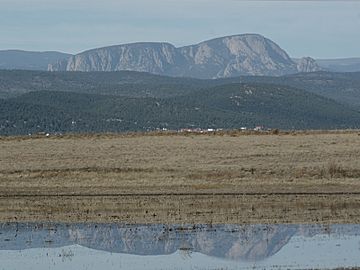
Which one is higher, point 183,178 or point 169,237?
point 169,237

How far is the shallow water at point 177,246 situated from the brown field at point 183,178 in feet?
6.54

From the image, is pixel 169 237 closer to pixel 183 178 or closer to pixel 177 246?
pixel 177 246

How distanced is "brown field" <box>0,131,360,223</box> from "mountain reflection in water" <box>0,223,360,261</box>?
1483 mm

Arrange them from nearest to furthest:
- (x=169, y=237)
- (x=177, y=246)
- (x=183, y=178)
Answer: (x=177, y=246) < (x=169, y=237) < (x=183, y=178)

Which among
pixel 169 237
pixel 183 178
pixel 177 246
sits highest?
pixel 177 246

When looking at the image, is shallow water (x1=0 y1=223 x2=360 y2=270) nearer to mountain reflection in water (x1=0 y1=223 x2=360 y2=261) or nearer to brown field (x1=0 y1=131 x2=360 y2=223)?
mountain reflection in water (x1=0 y1=223 x2=360 y2=261)

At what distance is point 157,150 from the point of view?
187ft

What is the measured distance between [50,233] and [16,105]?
144m

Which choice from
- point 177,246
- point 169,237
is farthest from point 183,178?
point 177,246

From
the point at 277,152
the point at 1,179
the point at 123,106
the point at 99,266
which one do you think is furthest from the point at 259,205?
the point at 123,106

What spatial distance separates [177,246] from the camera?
23.9m

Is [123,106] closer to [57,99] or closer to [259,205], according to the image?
[57,99]

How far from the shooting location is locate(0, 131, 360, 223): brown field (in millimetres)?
30922

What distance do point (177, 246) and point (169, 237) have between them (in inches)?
59.2
